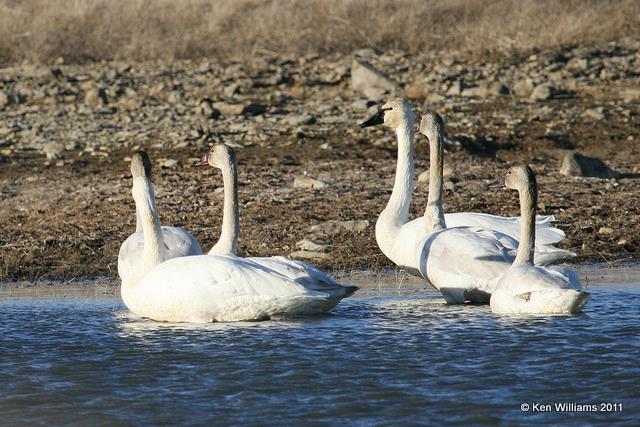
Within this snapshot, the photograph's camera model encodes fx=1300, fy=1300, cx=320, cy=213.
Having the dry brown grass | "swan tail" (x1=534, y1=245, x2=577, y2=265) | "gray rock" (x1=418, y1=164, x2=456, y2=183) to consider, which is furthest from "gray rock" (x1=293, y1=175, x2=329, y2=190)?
the dry brown grass

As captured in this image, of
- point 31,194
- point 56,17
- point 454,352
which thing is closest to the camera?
point 454,352

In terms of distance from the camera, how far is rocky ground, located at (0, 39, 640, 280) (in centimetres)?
1091

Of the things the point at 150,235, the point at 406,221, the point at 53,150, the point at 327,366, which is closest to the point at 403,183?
the point at 406,221

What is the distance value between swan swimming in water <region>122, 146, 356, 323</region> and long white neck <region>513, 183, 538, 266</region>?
1186 millimetres

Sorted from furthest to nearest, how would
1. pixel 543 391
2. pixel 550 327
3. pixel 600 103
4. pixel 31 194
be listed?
pixel 600 103, pixel 31 194, pixel 550 327, pixel 543 391

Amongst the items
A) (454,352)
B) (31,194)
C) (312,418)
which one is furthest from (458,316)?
(31,194)

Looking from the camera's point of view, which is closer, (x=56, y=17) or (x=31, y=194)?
(x=31, y=194)

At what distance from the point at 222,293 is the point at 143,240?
1442 mm

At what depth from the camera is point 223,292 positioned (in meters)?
7.76

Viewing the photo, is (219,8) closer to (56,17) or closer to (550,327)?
(56,17)

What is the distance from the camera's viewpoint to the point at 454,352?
22.4 ft

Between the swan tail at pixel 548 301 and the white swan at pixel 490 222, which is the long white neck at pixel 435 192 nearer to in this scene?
the white swan at pixel 490 222

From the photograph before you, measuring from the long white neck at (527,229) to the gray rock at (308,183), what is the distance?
4.00 meters

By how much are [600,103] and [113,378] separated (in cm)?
1092
